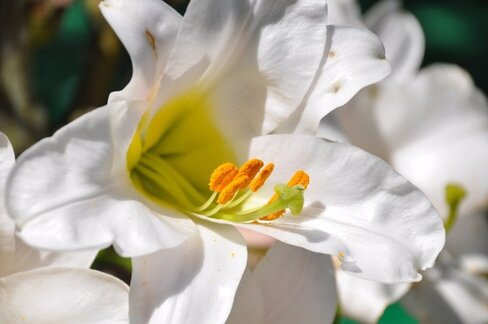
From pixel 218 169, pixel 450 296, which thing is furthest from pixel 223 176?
pixel 450 296

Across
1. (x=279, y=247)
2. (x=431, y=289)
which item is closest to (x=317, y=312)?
(x=279, y=247)

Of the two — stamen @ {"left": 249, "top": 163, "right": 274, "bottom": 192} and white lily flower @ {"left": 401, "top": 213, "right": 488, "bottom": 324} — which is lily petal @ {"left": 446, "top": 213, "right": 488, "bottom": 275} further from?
stamen @ {"left": 249, "top": 163, "right": 274, "bottom": 192}

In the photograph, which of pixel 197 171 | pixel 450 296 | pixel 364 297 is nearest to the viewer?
pixel 197 171

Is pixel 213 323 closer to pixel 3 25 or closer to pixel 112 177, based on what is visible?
pixel 112 177

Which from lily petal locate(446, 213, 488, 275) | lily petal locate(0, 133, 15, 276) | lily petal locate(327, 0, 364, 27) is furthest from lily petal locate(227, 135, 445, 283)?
lily petal locate(446, 213, 488, 275)

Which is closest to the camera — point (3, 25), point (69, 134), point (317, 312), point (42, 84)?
point (69, 134)

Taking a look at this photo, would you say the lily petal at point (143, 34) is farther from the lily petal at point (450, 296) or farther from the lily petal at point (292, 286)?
the lily petal at point (450, 296)

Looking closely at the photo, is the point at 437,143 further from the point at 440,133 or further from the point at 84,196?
the point at 84,196
